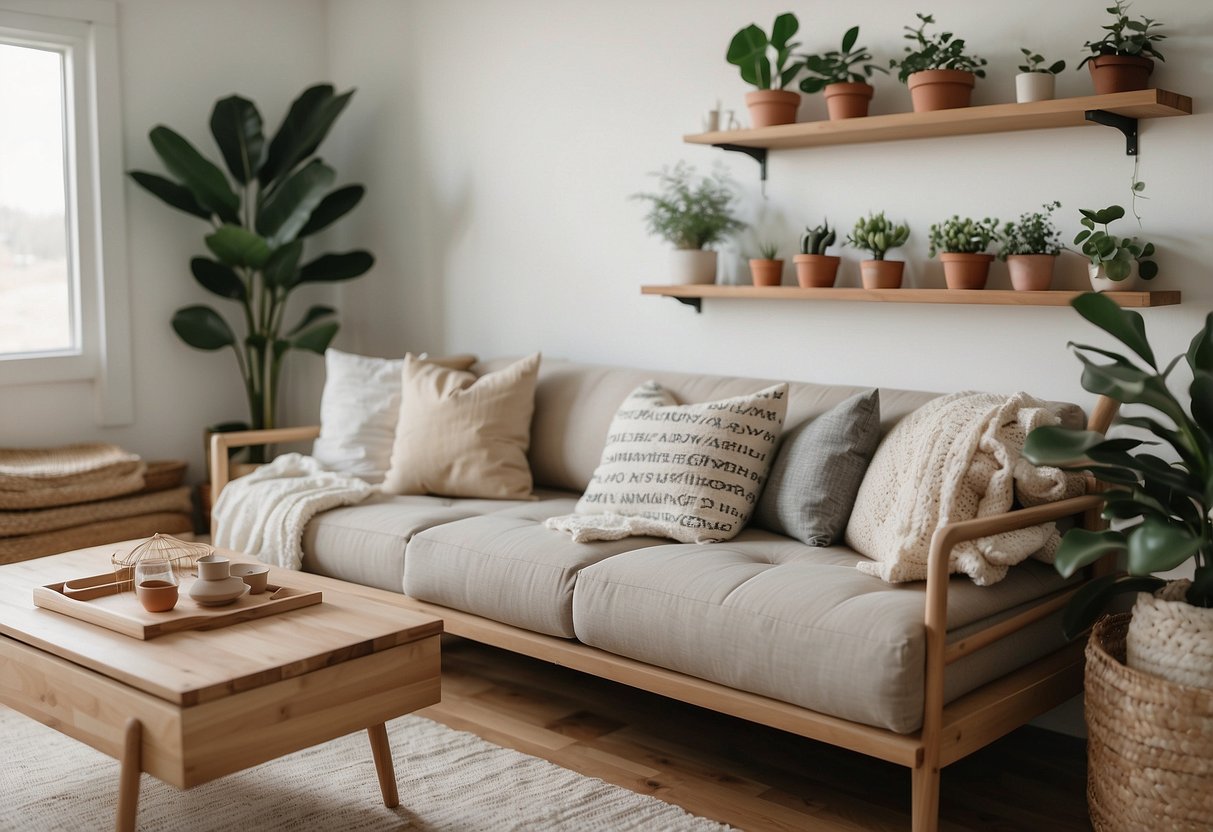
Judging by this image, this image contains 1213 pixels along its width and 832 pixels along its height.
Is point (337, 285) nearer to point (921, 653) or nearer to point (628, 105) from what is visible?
point (628, 105)

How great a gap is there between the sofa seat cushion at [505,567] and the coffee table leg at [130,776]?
0.99 m

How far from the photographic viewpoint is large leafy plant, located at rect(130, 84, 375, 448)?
4.21 meters

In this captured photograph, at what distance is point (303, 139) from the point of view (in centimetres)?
438

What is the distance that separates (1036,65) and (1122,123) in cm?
28

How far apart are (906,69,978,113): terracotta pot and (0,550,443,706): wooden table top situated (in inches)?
69.4

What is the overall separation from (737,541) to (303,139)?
2.42 meters

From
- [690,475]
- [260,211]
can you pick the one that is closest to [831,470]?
[690,475]

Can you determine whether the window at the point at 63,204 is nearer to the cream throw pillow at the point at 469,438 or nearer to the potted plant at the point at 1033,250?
the cream throw pillow at the point at 469,438

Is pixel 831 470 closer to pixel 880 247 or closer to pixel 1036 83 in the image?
pixel 880 247

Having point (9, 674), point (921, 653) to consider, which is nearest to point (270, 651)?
point (9, 674)

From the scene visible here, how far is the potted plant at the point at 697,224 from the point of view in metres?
3.54

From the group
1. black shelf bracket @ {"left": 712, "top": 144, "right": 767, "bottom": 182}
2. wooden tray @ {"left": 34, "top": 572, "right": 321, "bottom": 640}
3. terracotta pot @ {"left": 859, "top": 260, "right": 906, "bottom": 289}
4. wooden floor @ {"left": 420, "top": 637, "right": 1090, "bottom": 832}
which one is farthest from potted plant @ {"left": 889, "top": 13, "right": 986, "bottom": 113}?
wooden tray @ {"left": 34, "top": 572, "right": 321, "bottom": 640}

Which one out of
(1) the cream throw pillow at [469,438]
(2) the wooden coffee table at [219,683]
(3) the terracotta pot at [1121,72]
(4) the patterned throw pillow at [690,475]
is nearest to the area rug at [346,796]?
(2) the wooden coffee table at [219,683]

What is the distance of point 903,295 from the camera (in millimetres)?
3084
